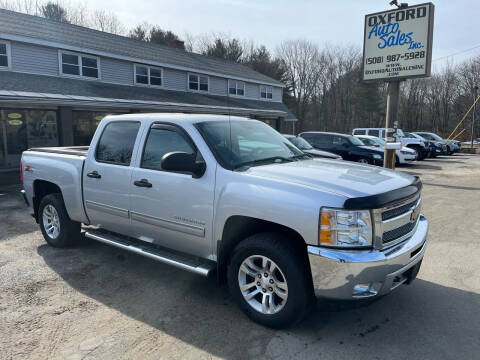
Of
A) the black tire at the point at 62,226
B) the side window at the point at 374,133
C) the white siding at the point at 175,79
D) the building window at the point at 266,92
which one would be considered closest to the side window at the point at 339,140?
the side window at the point at 374,133

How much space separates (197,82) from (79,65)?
26.3ft

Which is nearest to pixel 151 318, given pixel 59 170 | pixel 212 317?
pixel 212 317

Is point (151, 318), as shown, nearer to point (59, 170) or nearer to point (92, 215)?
point (92, 215)

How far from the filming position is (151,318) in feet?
11.3

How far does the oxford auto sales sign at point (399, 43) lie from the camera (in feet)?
33.7

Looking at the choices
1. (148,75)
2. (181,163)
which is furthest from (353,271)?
(148,75)

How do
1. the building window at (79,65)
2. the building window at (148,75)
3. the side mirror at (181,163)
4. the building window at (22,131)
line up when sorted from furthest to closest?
the building window at (148,75), the building window at (79,65), the building window at (22,131), the side mirror at (181,163)

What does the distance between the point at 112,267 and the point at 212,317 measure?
184 centimetres

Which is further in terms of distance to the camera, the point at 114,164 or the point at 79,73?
the point at 79,73

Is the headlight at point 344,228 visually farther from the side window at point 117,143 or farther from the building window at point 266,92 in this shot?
the building window at point 266,92

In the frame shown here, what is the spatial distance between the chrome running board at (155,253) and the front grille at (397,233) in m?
1.60

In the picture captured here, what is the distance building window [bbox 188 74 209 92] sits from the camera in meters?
23.2

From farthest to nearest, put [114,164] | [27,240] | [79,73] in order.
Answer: [79,73] → [27,240] → [114,164]

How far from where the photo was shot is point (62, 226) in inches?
204
